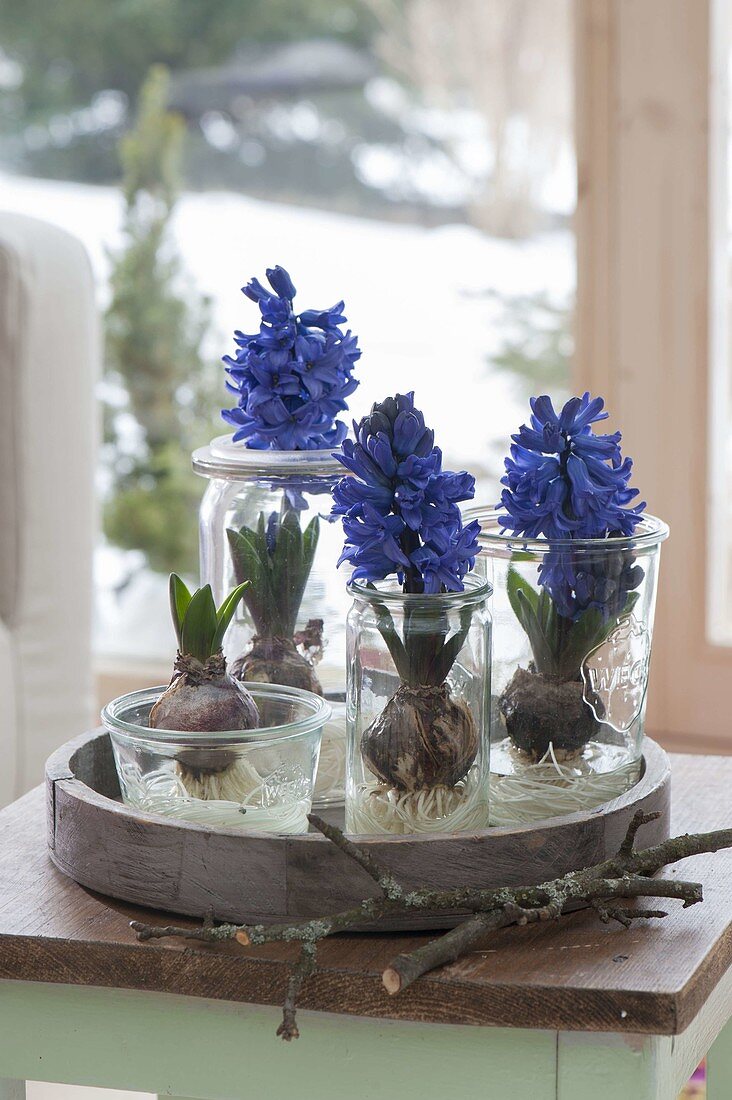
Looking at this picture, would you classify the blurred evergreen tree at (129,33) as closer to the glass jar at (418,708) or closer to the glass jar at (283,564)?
the glass jar at (283,564)

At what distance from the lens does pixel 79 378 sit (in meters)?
1.55

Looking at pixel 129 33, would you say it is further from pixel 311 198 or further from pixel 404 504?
pixel 404 504

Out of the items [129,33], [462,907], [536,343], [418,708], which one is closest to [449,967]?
[462,907]

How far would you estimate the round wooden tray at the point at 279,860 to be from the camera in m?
0.74

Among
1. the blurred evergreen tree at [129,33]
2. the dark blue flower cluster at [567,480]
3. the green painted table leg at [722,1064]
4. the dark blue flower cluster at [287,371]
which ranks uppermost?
the blurred evergreen tree at [129,33]

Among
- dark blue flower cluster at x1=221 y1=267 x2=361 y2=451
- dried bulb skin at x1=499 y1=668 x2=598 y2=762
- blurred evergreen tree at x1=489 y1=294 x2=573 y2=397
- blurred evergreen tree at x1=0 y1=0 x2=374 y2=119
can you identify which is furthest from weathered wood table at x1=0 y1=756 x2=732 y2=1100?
blurred evergreen tree at x1=0 y1=0 x2=374 y2=119

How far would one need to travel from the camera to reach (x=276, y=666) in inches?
35.6

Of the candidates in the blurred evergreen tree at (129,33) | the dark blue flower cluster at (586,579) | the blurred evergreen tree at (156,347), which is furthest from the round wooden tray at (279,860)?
the blurred evergreen tree at (129,33)

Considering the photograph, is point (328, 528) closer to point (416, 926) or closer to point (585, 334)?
point (416, 926)

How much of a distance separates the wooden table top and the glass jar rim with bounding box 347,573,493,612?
172 millimetres

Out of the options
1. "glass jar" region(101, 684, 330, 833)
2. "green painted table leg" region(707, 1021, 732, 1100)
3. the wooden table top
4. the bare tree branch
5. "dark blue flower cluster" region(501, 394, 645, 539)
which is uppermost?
"dark blue flower cluster" region(501, 394, 645, 539)

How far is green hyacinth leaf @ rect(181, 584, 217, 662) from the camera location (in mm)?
788

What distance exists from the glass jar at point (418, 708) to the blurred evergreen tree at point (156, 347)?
1.68 m

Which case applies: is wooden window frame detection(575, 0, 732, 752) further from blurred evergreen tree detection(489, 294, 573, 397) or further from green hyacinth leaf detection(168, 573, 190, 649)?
green hyacinth leaf detection(168, 573, 190, 649)
